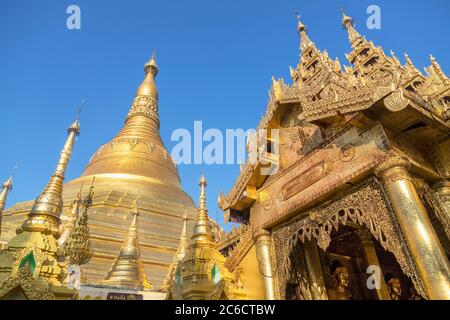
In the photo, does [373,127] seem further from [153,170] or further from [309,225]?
[153,170]

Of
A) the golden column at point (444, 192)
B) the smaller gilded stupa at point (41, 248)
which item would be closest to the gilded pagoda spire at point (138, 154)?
the smaller gilded stupa at point (41, 248)

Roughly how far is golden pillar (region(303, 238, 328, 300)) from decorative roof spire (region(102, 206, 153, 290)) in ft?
27.0

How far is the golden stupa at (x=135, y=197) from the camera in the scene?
18.3 metres

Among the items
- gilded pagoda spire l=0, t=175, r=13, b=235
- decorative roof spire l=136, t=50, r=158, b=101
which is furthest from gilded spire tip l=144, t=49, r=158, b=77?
gilded pagoda spire l=0, t=175, r=13, b=235

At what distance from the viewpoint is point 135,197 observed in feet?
76.4

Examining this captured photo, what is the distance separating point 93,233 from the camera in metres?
18.5

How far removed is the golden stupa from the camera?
18281 millimetres

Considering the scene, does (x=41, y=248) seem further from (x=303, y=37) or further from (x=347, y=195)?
(x=303, y=37)

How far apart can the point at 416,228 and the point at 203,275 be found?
4988 millimetres

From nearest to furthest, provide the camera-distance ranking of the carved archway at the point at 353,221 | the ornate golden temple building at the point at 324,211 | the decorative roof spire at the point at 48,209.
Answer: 1. the carved archway at the point at 353,221
2. the ornate golden temple building at the point at 324,211
3. the decorative roof spire at the point at 48,209

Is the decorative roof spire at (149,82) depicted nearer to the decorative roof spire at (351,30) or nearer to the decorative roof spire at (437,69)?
the decorative roof spire at (351,30)

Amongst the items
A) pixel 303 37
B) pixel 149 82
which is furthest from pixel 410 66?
pixel 149 82

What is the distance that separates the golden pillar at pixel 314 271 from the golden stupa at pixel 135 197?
11328 millimetres

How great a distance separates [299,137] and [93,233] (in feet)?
50.3
